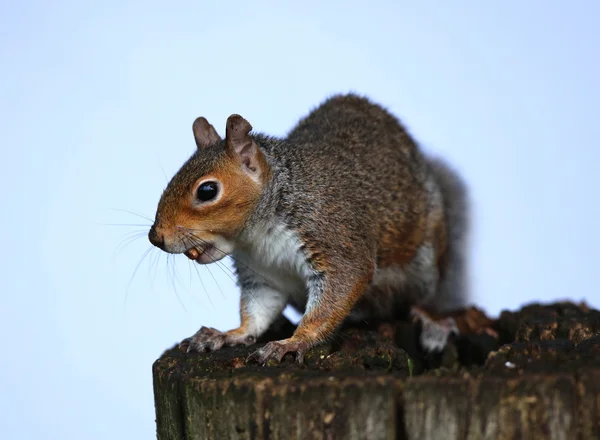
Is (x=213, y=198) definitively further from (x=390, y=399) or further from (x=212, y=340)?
(x=390, y=399)

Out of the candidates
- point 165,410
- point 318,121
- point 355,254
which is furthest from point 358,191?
point 165,410

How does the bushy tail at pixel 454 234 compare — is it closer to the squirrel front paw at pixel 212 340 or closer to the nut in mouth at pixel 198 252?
the squirrel front paw at pixel 212 340

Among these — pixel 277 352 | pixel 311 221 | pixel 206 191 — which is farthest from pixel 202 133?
pixel 277 352

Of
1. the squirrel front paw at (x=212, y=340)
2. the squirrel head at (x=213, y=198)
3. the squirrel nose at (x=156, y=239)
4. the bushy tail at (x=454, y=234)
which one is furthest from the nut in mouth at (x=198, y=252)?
the bushy tail at (x=454, y=234)

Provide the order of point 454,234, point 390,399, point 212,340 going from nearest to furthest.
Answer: point 390,399
point 212,340
point 454,234

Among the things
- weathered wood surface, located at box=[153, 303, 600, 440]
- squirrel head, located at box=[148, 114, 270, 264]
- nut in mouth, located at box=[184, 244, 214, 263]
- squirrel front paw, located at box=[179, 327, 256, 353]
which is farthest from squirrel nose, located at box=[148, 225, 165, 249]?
weathered wood surface, located at box=[153, 303, 600, 440]

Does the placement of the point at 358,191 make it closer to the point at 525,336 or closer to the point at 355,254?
the point at 355,254
